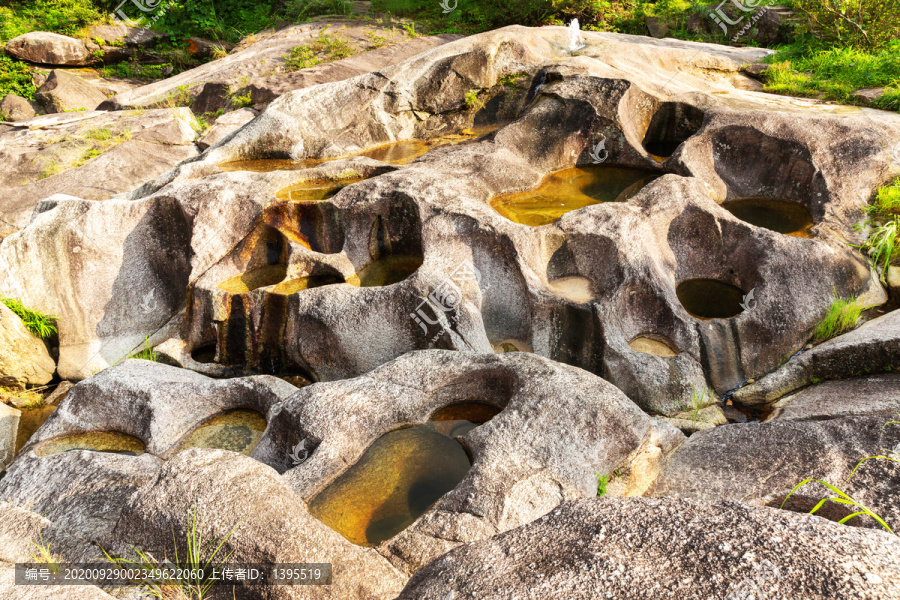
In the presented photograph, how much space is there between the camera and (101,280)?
764 centimetres

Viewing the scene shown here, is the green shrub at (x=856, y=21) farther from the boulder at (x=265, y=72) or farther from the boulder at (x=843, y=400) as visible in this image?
the boulder at (x=843, y=400)

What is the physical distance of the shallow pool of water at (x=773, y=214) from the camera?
7863 millimetres

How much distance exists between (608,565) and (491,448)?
2016 millimetres

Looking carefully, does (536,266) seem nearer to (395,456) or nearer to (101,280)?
(395,456)

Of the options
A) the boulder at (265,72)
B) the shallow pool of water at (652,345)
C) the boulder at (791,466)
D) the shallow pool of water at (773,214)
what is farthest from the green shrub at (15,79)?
the boulder at (791,466)

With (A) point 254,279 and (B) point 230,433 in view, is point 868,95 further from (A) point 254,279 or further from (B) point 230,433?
(B) point 230,433

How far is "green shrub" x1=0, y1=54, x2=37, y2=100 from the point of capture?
1805 cm

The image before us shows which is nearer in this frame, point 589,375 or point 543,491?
point 543,491

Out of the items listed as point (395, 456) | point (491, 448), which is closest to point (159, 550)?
point (395, 456)

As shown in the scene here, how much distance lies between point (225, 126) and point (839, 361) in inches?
487

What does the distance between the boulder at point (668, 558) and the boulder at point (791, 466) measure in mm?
1634

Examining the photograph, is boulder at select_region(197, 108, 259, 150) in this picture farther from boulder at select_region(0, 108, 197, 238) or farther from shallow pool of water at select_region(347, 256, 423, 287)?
shallow pool of water at select_region(347, 256, 423, 287)

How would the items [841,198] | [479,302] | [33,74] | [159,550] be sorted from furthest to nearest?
[33,74]
[841,198]
[479,302]
[159,550]

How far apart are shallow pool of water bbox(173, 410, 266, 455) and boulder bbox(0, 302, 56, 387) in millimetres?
3215
